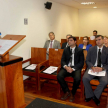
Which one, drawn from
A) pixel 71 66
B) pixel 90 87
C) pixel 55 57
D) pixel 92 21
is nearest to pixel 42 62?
pixel 55 57

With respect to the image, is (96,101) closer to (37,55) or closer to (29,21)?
(37,55)

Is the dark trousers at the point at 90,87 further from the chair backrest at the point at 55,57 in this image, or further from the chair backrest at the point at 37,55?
the chair backrest at the point at 37,55

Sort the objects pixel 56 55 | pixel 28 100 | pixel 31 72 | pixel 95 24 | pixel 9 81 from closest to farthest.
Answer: pixel 9 81
pixel 28 100
pixel 31 72
pixel 56 55
pixel 95 24

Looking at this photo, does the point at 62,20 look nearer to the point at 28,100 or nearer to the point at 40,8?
the point at 40,8

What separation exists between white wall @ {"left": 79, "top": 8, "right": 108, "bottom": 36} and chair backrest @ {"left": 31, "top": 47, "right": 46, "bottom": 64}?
5.36 meters

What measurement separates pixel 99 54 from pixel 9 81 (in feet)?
6.33

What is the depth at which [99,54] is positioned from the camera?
2.89 m

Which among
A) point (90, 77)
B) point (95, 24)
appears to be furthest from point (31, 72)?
point (95, 24)

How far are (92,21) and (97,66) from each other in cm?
584

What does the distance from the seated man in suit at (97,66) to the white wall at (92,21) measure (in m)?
5.47

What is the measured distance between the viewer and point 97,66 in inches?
115

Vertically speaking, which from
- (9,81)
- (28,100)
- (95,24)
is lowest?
(28,100)

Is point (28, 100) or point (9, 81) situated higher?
point (9, 81)

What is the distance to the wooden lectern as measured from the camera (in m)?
1.93
